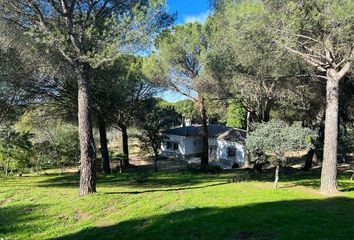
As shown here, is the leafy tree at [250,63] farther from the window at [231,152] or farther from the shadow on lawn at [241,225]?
the window at [231,152]

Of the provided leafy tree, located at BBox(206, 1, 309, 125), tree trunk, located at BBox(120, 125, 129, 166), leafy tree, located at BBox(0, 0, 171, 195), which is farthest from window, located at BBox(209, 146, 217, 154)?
leafy tree, located at BBox(0, 0, 171, 195)

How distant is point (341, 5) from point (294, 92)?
8.84 metres

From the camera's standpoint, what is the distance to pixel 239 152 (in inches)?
1375

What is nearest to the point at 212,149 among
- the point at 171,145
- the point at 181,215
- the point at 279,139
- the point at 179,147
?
the point at 179,147

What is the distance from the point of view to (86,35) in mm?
12945

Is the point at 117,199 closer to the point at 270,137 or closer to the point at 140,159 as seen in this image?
the point at 270,137

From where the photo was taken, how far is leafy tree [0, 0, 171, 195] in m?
12.8

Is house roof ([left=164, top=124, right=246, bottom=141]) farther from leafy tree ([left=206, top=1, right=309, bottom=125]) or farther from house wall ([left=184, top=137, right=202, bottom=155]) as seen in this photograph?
leafy tree ([left=206, top=1, right=309, bottom=125])

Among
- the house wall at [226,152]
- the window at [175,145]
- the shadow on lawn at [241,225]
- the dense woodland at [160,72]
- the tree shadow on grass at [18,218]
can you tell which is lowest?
the shadow on lawn at [241,225]

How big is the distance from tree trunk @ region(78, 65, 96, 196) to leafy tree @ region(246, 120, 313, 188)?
6.54 m

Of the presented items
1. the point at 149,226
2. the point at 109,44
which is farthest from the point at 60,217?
the point at 109,44

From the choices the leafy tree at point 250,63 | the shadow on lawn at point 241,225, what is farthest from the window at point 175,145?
the shadow on lawn at point 241,225

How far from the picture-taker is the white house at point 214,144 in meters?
35.3

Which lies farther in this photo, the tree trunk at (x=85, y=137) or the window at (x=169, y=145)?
the window at (x=169, y=145)
